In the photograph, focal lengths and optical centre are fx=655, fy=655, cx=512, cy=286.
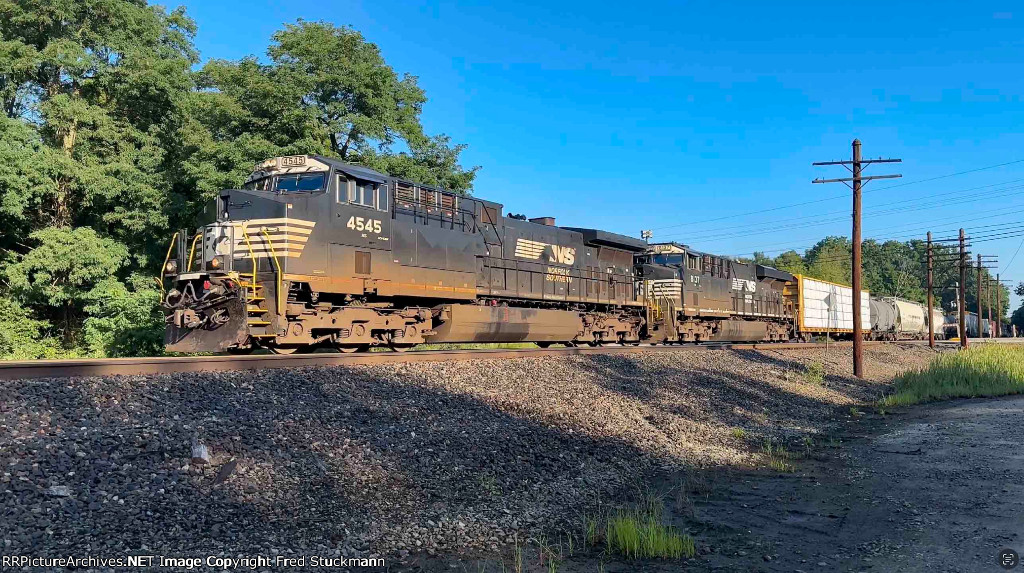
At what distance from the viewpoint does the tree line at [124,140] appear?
2245 centimetres

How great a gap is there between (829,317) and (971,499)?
105ft

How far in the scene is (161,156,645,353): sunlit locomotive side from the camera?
10930mm

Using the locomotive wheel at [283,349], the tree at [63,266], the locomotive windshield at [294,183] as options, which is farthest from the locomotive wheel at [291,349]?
the tree at [63,266]

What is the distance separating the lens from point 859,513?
736cm

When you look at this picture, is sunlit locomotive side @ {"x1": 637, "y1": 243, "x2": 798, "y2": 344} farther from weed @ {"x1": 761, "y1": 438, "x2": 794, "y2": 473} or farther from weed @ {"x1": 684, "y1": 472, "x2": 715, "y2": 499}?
weed @ {"x1": 684, "y1": 472, "x2": 715, "y2": 499}

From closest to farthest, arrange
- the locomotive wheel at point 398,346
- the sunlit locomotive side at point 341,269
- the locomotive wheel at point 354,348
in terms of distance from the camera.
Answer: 1. the sunlit locomotive side at point 341,269
2. the locomotive wheel at point 354,348
3. the locomotive wheel at point 398,346

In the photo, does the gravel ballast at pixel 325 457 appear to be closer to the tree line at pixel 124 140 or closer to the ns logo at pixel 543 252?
the ns logo at pixel 543 252

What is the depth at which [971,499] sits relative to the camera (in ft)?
25.9

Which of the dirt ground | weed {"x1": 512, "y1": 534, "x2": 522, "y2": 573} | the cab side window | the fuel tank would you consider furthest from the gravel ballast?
the cab side window

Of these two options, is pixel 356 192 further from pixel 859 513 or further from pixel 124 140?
pixel 124 140

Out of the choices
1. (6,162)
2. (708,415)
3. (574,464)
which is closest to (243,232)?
(574,464)

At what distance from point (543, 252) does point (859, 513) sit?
468 inches

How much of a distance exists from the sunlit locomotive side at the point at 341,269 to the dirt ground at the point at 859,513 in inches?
263

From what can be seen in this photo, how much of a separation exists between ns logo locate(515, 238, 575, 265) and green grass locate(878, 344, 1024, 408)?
361 inches
